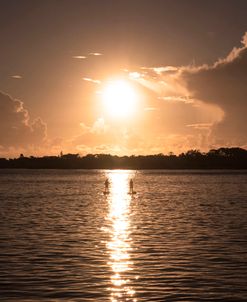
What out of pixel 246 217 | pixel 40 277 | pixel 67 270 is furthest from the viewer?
pixel 246 217

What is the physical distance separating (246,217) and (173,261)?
31659mm

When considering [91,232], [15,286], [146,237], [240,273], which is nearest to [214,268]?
[240,273]

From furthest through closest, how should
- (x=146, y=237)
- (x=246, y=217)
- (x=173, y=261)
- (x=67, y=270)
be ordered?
(x=246, y=217)
(x=146, y=237)
(x=173, y=261)
(x=67, y=270)

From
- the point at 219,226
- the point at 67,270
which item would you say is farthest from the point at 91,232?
the point at 67,270

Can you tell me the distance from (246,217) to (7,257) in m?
35.5

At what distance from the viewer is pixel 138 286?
82.6 ft

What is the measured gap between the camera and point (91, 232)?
46531 millimetres

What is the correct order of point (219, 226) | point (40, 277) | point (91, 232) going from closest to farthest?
point (40, 277) < point (91, 232) < point (219, 226)

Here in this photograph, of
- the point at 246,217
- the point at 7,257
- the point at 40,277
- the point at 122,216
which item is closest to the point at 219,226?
the point at 246,217

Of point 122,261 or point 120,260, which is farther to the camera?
point 120,260

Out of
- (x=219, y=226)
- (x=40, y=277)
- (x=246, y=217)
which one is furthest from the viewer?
(x=246, y=217)

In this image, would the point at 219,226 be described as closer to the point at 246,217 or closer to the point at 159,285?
the point at 246,217

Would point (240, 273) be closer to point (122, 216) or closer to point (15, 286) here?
point (15, 286)

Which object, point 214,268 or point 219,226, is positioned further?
point 219,226
